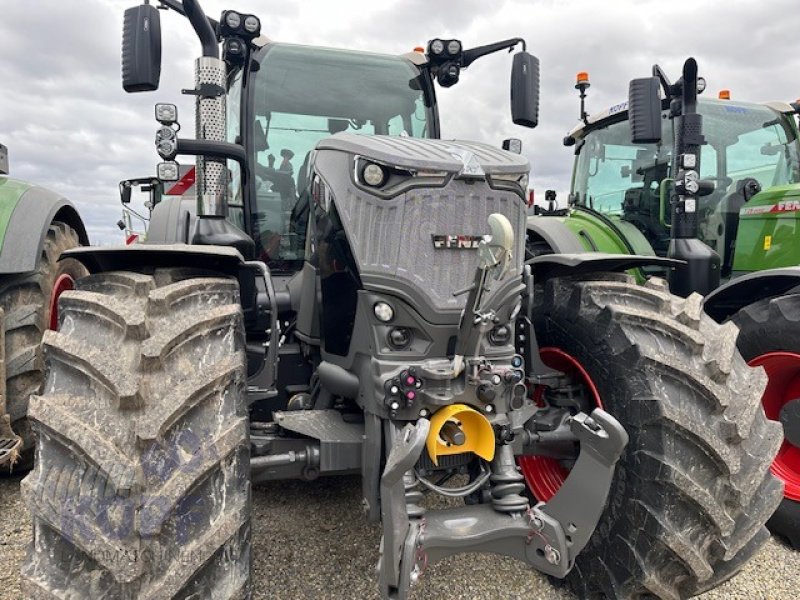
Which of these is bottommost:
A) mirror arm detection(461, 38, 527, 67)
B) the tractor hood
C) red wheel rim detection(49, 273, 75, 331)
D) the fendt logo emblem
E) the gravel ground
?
the gravel ground

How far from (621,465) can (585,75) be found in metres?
4.99

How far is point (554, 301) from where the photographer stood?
8.74ft

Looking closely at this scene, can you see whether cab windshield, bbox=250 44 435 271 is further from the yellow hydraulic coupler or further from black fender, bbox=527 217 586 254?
black fender, bbox=527 217 586 254

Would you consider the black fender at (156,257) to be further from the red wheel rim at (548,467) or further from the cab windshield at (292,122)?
the red wheel rim at (548,467)

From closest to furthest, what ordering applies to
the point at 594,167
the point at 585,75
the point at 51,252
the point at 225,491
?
the point at 225,491
the point at 51,252
the point at 585,75
the point at 594,167

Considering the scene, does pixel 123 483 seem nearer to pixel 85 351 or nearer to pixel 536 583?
pixel 85 351

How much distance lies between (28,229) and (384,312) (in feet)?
7.59

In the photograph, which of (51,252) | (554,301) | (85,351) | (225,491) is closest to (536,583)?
(554,301)

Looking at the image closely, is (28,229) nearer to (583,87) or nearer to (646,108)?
(646,108)

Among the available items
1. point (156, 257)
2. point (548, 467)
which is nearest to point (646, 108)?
point (548, 467)

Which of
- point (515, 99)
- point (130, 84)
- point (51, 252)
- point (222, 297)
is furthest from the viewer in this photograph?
point (51, 252)

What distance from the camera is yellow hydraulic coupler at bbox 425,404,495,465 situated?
6.25 ft

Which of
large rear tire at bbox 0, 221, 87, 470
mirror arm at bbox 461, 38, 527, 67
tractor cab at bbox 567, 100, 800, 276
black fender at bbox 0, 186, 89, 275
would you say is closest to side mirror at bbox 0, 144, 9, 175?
black fender at bbox 0, 186, 89, 275

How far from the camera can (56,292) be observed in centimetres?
368
